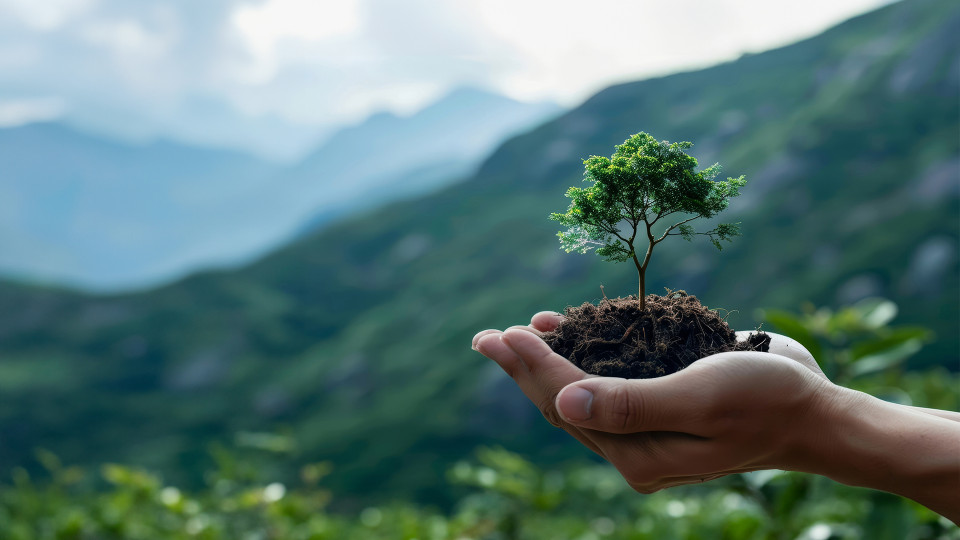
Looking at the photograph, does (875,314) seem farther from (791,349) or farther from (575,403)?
(575,403)

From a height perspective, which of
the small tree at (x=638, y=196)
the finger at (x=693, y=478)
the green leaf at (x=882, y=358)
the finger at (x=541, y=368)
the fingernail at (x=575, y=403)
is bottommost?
the finger at (x=693, y=478)

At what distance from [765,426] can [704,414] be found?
0.96 feet

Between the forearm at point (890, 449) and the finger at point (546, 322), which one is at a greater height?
the finger at point (546, 322)

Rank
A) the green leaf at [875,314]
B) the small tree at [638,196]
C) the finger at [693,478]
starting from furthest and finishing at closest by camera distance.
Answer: the green leaf at [875,314] → the small tree at [638,196] → the finger at [693,478]

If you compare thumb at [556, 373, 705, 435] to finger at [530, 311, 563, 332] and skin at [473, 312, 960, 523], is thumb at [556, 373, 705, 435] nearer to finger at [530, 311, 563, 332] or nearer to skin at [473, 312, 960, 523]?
skin at [473, 312, 960, 523]

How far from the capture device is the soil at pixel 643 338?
2.93m

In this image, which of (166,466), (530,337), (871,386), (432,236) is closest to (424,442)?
(166,466)

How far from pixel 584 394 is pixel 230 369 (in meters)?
26.0

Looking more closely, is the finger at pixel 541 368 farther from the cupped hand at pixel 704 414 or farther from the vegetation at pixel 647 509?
the vegetation at pixel 647 509

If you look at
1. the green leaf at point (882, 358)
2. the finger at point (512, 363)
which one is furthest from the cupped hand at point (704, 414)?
the green leaf at point (882, 358)

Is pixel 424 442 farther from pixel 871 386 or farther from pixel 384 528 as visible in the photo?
pixel 871 386

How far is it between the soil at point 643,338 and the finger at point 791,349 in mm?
86

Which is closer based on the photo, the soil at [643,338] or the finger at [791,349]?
the soil at [643,338]

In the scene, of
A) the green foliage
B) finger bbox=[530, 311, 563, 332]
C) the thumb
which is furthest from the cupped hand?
the green foliage
